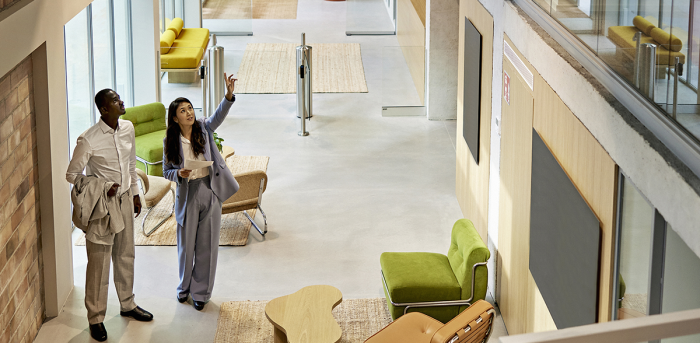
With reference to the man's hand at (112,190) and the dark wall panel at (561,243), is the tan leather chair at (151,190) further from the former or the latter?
the dark wall panel at (561,243)

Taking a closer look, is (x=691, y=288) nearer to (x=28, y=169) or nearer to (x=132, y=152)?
(x=132, y=152)

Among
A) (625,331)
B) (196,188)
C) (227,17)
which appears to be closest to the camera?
(625,331)

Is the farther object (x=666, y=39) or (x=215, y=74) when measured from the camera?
(x=215, y=74)

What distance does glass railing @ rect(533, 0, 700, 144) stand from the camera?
2.82 metres

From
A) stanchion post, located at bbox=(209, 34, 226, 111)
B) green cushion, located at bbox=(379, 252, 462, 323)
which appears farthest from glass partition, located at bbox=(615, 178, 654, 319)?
stanchion post, located at bbox=(209, 34, 226, 111)

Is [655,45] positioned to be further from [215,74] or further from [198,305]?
[215,74]

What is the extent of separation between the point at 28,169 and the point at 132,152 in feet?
2.51

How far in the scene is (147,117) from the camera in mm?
9273

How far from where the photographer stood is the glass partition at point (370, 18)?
1546 cm

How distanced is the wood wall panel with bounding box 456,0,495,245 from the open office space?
1.7 inches

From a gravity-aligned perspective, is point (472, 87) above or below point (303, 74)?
above

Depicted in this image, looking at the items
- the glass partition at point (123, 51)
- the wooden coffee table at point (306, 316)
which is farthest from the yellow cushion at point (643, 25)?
the glass partition at point (123, 51)

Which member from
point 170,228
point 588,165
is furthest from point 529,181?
point 170,228

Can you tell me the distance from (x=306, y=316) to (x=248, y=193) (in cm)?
255
